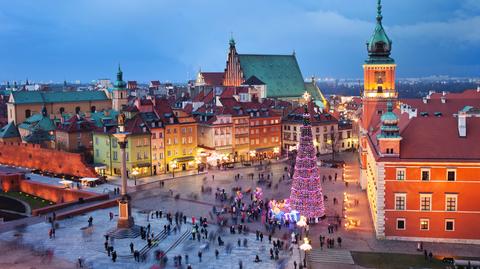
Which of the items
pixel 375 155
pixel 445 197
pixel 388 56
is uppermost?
pixel 388 56

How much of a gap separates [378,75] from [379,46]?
346 centimetres

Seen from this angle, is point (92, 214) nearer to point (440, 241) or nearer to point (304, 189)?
point (304, 189)

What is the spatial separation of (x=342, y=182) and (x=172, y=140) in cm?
2267

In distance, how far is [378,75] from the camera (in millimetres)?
66250

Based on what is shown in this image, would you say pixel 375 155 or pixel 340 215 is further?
pixel 340 215

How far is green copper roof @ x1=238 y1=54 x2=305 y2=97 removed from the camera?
109m

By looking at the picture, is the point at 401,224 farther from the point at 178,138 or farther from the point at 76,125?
the point at 76,125

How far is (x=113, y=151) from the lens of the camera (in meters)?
66.7

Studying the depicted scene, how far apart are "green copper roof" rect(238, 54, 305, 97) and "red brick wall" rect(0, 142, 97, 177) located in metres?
47.8

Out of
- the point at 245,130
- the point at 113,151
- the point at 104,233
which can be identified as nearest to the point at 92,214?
the point at 104,233

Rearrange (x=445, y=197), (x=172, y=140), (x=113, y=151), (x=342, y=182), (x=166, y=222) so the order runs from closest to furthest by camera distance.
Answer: (x=445, y=197) → (x=166, y=222) → (x=342, y=182) → (x=113, y=151) → (x=172, y=140)

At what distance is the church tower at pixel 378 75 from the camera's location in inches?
2564

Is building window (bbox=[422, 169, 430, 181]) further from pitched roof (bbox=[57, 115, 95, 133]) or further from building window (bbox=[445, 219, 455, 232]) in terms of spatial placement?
pitched roof (bbox=[57, 115, 95, 133])

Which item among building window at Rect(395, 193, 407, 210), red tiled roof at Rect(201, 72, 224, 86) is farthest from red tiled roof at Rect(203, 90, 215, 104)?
building window at Rect(395, 193, 407, 210)
